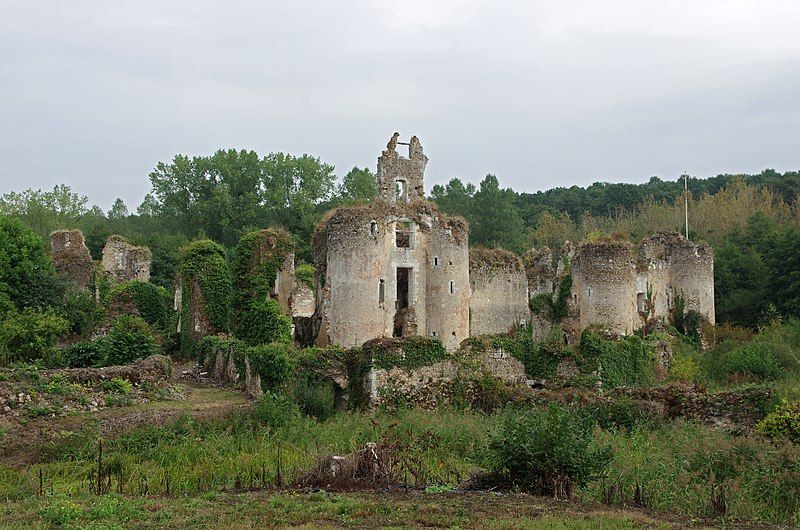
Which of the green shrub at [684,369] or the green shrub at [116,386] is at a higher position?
the green shrub at [116,386]

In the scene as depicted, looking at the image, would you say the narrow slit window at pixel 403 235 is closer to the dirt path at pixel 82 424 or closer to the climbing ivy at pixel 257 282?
the climbing ivy at pixel 257 282

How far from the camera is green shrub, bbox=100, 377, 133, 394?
21.4m

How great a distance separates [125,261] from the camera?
151 feet

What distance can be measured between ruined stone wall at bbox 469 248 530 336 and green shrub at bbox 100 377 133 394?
20.1 metres

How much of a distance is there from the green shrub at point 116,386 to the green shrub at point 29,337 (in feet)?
26.5

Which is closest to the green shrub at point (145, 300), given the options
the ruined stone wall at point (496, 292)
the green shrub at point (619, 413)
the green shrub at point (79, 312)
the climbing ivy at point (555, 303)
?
the green shrub at point (79, 312)

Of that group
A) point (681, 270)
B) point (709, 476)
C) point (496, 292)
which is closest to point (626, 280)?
point (496, 292)

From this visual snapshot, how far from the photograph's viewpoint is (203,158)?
66875 millimetres

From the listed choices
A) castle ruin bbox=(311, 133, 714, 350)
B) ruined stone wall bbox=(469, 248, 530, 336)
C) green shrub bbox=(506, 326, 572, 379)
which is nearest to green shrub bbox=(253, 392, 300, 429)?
green shrub bbox=(506, 326, 572, 379)

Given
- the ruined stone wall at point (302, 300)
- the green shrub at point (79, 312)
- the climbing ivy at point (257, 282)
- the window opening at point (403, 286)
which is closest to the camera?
the climbing ivy at point (257, 282)

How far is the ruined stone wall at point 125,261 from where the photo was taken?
1797 inches

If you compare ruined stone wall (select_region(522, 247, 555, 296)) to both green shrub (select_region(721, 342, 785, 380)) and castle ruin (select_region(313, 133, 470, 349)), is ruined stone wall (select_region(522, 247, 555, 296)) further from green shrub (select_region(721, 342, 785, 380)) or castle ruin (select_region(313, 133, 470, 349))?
green shrub (select_region(721, 342, 785, 380))

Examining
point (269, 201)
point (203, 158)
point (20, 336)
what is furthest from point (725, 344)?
point (203, 158)

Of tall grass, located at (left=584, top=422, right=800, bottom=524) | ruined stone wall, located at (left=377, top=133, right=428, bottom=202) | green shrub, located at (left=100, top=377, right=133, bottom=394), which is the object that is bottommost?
tall grass, located at (left=584, top=422, right=800, bottom=524)
